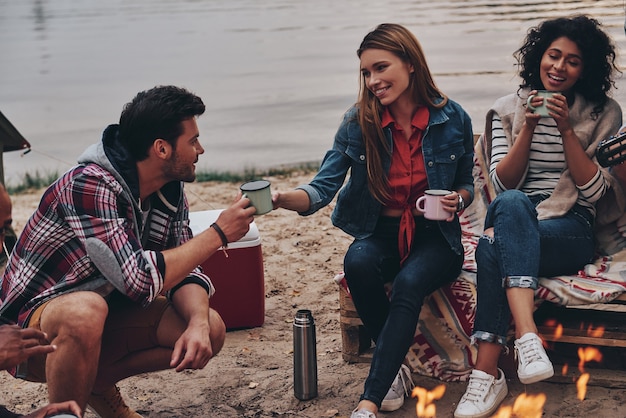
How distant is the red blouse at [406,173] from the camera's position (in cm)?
344

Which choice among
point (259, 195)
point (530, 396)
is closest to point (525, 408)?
point (530, 396)

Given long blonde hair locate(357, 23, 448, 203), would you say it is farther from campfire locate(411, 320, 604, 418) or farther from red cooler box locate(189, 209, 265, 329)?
red cooler box locate(189, 209, 265, 329)

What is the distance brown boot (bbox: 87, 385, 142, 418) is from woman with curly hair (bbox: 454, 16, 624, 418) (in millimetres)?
1336

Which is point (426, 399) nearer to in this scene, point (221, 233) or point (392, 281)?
point (392, 281)

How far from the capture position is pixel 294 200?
3.33 metres

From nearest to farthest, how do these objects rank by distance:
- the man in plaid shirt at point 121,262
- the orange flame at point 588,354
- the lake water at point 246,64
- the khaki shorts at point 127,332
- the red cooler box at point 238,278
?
the man in plaid shirt at point 121,262 < the khaki shorts at point 127,332 < the orange flame at point 588,354 < the red cooler box at point 238,278 < the lake water at point 246,64

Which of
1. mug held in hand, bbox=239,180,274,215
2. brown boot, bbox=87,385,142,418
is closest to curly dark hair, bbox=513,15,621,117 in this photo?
mug held in hand, bbox=239,180,274,215

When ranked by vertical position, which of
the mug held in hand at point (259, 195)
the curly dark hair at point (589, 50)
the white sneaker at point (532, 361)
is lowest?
the white sneaker at point (532, 361)

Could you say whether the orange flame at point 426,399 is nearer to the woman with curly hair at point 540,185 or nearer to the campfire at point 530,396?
the campfire at point 530,396

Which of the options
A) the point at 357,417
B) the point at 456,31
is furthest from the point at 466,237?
the point at 456,31

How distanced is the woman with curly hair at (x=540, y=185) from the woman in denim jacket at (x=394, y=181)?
0.70 ft

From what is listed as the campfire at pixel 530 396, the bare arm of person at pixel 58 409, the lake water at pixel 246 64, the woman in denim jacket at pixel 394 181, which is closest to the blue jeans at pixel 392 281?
the woman in denim jacket at pixel 394 181

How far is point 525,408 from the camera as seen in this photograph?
3314 millimetres

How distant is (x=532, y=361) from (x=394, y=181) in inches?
36.2
